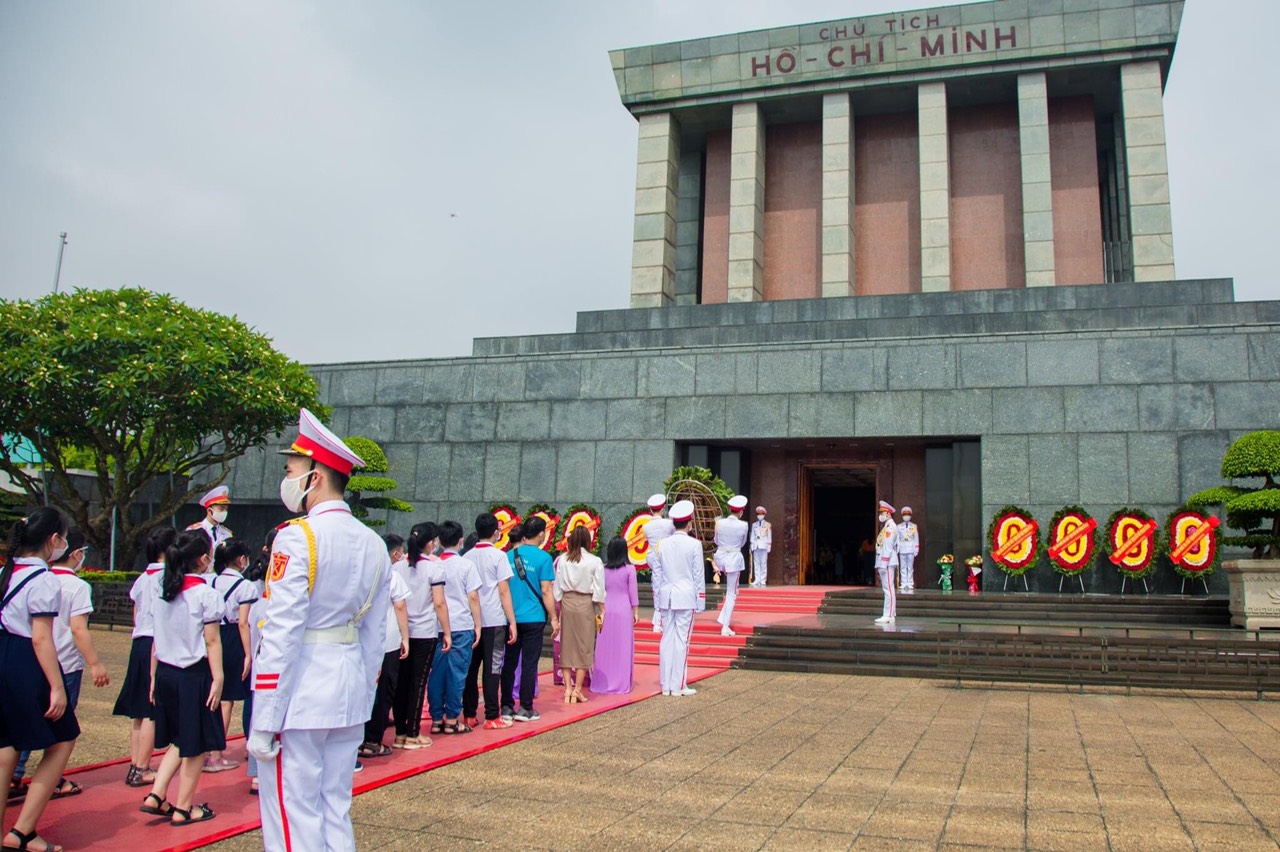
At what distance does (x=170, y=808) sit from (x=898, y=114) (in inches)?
938

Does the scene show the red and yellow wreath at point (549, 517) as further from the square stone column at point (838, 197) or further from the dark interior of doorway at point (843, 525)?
the square stone column at point (838, 197)

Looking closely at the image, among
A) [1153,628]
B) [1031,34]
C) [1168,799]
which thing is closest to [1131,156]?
[1031,34]

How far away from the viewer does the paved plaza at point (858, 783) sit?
493 centimetres

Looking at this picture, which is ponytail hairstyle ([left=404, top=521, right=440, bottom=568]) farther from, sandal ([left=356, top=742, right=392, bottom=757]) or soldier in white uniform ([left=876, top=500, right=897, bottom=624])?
soldier in white uniform ([left=876, top=500, right=897, bottom=624])

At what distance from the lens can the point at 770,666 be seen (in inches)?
468

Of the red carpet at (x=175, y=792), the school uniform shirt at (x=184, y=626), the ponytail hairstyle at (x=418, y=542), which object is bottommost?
the red carpet at (x=175, y=792)

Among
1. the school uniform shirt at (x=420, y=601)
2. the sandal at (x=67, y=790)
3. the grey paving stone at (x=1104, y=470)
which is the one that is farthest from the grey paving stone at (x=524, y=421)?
the sandal at (x=67, y=790)

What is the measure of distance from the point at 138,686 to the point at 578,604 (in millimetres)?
4204

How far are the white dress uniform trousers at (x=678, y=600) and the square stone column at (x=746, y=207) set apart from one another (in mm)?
14310

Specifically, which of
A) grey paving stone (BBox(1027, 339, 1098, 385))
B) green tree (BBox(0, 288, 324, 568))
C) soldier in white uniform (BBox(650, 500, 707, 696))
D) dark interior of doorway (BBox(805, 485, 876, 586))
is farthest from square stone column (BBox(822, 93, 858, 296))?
soldier in white uniform (BBox(650, 500, 707, 696))

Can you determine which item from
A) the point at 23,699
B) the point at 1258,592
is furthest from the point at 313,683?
the point at 1258,592

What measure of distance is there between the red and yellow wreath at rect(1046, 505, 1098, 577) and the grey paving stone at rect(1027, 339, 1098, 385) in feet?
7.58

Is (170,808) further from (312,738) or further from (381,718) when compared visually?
(312,738)

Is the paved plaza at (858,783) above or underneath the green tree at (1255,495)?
underneath
